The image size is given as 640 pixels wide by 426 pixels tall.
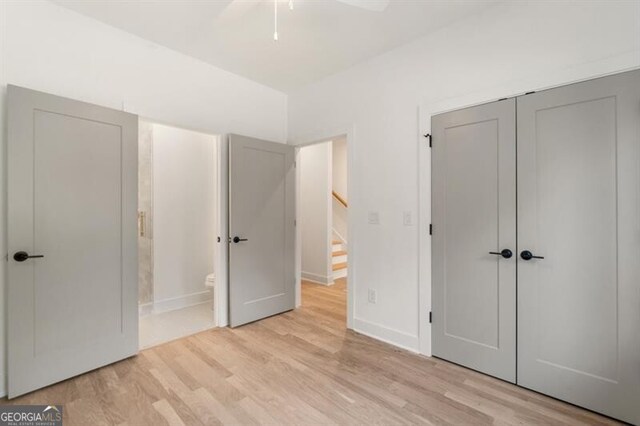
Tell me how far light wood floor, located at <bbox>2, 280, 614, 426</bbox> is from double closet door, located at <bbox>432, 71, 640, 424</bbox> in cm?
23

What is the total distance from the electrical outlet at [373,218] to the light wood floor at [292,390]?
1146mm

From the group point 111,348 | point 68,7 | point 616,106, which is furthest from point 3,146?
point 616,106

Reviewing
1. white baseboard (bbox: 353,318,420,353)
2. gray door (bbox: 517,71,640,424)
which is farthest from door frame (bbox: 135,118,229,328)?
gray door (bbox: 517,71,640,424)

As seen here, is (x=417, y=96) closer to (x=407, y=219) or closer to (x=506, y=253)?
(x=407, y=219)

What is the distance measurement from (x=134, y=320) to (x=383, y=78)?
3.13 metres

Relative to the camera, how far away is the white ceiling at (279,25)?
2170 millimetres

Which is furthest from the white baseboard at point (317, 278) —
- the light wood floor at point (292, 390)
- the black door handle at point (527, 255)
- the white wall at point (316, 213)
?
the black door handle at point (527, 255)

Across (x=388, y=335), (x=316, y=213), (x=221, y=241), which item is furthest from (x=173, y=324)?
(x=316, y=213)

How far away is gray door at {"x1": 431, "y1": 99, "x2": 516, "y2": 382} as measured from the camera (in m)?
2.12

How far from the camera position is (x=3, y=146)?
6.44ft

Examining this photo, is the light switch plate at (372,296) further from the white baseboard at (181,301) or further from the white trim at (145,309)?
the white trim at (145,309)

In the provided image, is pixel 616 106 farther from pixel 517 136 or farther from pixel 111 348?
pixel 111 348

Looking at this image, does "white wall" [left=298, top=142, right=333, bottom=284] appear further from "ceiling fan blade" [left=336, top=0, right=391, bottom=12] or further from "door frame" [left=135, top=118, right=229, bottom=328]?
"ceiling fan blade" [left=336, top=0, right=391, bottom=12]

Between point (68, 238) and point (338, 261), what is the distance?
395cm
